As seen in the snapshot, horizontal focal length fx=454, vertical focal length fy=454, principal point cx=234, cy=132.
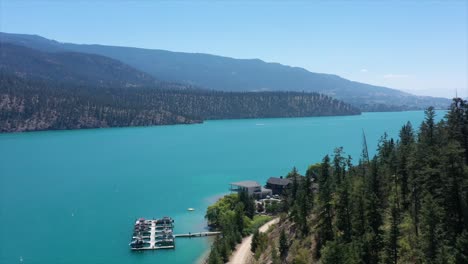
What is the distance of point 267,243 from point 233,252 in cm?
505

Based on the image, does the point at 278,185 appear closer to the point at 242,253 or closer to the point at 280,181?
the point at 280,181

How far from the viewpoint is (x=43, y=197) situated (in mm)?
98312

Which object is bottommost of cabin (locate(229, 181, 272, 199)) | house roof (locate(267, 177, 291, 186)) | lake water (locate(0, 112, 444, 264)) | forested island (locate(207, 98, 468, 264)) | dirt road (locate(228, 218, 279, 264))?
lake water (locate(0, 112, 444, 264))

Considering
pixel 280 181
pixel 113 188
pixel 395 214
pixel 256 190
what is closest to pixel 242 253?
pixel 395 214

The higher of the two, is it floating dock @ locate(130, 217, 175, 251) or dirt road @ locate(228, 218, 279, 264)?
dirt road @ locate(228, 218, 279, 264)

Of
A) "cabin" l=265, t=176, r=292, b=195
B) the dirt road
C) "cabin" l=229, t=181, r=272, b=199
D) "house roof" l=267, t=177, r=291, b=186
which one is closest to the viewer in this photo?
the dirt road

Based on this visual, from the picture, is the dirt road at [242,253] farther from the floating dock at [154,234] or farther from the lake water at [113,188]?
the floating dock at [154,234]

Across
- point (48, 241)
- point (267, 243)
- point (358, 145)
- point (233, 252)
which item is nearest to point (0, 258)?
point (48, 241)

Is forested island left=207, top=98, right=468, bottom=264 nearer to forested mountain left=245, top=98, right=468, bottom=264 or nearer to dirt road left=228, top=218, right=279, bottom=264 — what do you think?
forested mountain left=245, top=98, right=468, bottom=264

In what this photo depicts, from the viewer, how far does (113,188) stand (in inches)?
4269

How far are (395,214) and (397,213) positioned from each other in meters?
5.77

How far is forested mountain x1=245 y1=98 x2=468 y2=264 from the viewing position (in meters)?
33.5

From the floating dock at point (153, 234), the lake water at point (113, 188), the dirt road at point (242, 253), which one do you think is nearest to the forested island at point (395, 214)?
the dirt road at point (242, 253)

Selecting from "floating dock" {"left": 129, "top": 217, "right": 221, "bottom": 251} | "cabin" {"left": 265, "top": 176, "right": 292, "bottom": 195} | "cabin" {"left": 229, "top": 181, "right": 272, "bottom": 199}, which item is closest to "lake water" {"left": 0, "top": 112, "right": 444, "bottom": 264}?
"floating dock" {"left": 129, "top": 217, "right": 221, "bottom": 251}
